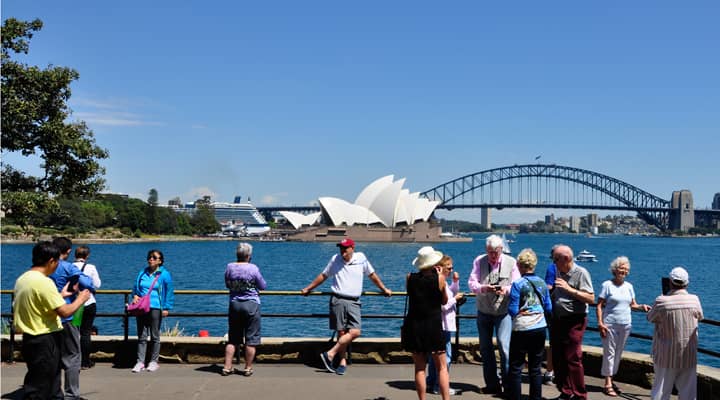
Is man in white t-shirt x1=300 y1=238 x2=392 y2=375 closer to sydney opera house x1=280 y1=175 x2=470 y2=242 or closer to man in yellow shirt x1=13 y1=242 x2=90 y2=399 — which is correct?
man in yellow shirt x1=13 y1=242 x2=90 y2=399

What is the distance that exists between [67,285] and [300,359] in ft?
9.59

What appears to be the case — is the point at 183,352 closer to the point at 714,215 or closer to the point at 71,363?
the point at 71,363

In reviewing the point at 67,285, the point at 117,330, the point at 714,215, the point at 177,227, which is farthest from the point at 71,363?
the point at 714,215

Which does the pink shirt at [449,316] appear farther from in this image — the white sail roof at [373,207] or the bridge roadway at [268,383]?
the white sail roof at [373,207]

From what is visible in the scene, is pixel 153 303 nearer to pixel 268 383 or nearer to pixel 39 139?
pixel 268 383

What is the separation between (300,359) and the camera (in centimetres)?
767

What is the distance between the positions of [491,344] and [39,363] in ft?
13.2

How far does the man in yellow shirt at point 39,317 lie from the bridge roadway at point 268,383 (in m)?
1.43

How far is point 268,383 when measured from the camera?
6621mm

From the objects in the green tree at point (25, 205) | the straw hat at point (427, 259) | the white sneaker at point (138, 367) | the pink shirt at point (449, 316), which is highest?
the green tree at point (25, 205)

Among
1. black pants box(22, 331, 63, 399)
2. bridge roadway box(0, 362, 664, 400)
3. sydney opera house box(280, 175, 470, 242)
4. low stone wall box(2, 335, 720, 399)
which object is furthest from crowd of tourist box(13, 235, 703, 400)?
sydney opera house box(280, 175, 470, 242)

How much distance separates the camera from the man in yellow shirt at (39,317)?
4.60 metres

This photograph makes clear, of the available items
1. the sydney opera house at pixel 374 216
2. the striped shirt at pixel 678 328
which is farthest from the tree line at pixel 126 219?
the striped shirt at pixel 678 328

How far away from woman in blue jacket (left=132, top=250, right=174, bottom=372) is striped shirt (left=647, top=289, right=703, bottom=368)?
4913mm
